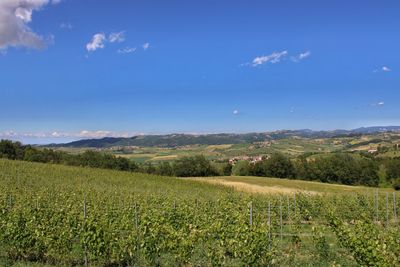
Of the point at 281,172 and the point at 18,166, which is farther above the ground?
the point at 18,166

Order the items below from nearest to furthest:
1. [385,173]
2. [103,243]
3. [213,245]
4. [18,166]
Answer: [213,245]
[103,243]
[18,166]
[385,173]

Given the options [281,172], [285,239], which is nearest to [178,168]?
[281,172]

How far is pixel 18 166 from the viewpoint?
45.4 meters

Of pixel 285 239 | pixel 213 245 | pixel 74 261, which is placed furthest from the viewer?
pixel 285 239

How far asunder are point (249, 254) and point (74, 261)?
606 cm

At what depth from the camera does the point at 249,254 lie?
33.1ft

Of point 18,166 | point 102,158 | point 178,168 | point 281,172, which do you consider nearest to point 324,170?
point 281,172

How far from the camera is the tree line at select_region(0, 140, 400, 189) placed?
237 feet

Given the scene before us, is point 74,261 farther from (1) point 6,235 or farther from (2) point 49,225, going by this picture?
(1) point 6,235

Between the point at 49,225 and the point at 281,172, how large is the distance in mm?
71588

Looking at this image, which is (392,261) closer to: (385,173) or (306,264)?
(306,264)

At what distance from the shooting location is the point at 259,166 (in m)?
82.8

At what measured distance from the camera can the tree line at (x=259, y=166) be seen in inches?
2842

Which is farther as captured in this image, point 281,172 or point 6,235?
point 281,172
